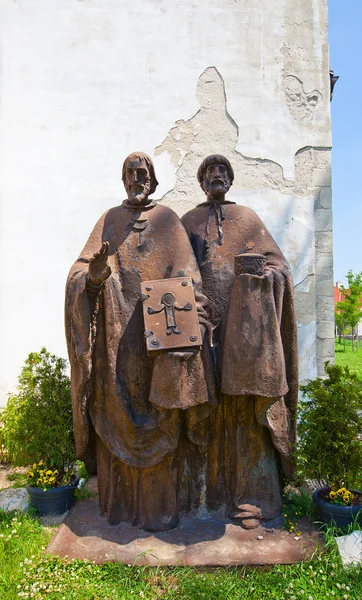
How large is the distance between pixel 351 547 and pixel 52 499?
1.99m

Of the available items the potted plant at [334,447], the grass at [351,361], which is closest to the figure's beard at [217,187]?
the potted plant at [334,447]

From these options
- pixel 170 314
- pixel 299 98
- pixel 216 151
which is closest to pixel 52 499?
pixel 170 314

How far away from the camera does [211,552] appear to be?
2594 millimetres

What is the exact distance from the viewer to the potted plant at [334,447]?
2877mm

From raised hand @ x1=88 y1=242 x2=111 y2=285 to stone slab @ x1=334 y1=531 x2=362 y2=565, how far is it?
79.5 inches

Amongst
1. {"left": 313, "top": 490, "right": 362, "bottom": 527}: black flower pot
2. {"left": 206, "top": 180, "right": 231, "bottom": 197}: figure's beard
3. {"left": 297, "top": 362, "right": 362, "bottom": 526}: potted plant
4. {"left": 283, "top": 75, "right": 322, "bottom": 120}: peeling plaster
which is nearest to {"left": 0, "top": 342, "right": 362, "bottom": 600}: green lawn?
{"left": 313, "top": 490, "right": 362, "bottom": 527}: black flower pot

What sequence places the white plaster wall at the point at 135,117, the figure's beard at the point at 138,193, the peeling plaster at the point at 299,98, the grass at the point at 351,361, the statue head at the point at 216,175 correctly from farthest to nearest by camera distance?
1. the grass at the point at 351,361
2. the peeling plaster at the point at 299,98
3. the white plaster wall at the point at 135,117
4. the statue head at the point at 216,175
5. the figure's beard at the point at 138,193

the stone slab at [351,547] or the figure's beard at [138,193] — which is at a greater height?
the figure's beard at [138,193]

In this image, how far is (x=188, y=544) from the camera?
2.68 meters

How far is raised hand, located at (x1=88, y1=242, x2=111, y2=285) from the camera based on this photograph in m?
2.60

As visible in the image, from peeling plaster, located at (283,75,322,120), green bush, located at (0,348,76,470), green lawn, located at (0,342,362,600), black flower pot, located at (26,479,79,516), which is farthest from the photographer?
peeling plaster, located at (283,75,322,120)

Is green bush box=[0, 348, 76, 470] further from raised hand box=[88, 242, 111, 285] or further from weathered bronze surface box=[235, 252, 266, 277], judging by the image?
weathered bronze surface box=[235, 252, 266, 277]

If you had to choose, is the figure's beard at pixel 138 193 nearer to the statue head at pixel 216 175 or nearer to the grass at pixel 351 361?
the statue head at pixel 216 175

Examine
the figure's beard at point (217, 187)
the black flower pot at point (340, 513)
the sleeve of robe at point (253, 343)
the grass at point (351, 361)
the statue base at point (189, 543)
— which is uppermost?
the figure's beard at point (217, 187)
